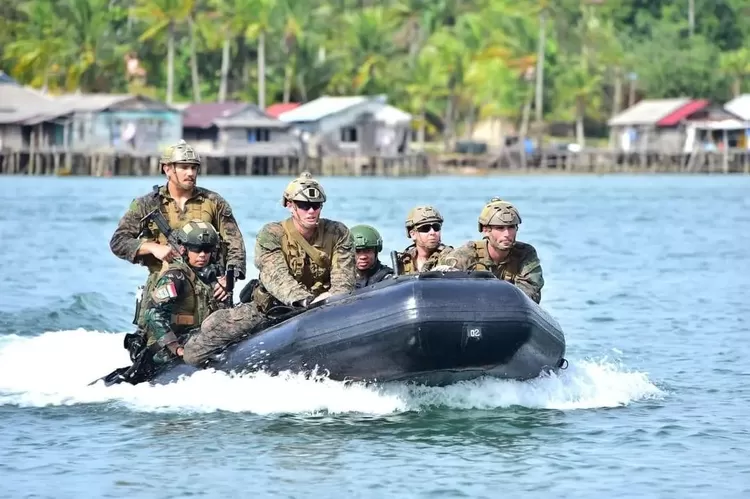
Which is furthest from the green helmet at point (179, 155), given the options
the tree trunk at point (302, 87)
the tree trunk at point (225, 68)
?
the tree trunk at point (302, 87)

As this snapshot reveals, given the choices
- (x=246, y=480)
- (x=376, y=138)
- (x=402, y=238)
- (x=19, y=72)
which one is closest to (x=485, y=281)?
(x=246, y=480)

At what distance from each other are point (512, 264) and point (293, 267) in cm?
188

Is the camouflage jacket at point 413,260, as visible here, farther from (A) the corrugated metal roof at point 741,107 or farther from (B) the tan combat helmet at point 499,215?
(A) the corrugated metal roof at point 741,107

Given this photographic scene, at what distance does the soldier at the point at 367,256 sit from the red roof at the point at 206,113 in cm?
7462

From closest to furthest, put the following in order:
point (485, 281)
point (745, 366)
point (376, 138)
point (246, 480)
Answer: point (246, 480), point (485, 281), point (745, 366), point (376, 138)

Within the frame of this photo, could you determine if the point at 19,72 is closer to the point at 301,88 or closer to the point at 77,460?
the point at 301,88

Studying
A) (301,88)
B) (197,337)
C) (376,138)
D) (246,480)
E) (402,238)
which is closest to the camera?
(246,480)

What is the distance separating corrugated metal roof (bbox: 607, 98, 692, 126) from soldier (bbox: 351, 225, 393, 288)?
3447 inches

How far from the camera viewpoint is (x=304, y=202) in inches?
552

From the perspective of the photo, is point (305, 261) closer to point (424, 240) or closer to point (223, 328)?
point (223, 328)

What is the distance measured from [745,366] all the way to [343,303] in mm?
6800

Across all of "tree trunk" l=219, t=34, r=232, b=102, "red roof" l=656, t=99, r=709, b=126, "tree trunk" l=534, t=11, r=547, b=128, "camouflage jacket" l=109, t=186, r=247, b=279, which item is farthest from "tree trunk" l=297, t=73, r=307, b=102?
"camouflage jacket" l=109, t=186, r=247, b=279

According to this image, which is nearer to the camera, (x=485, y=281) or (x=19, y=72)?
(x=485, y=281)

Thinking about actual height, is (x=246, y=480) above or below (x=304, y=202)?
below
